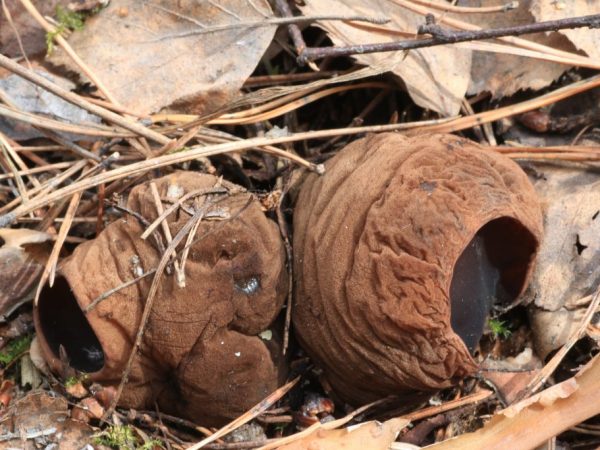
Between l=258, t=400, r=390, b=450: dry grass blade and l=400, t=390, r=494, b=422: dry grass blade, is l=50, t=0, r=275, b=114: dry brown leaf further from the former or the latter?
l=400, t=390, r=494, b=422: dry grass blade

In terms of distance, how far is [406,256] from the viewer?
7.36ft

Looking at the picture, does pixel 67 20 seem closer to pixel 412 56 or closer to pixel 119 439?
pixel 412 56

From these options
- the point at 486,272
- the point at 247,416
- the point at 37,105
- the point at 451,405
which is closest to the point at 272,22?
the point at 37,105

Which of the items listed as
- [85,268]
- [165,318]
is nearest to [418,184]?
[165,318]

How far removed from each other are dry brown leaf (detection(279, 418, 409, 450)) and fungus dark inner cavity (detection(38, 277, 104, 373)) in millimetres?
814

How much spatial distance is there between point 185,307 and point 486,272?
103 centimetres

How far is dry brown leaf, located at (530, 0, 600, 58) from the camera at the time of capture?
9.96 feet

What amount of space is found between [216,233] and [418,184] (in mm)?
666

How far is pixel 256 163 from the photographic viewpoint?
3.08 m

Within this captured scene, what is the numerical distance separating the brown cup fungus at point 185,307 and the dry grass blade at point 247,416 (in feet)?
0.11

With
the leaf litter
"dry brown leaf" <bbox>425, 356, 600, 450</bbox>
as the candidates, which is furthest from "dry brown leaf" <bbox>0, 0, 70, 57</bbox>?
"dry brown leaf" <bbox>425, 356, 600, 450</bbox>

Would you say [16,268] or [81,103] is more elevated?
[81,103]

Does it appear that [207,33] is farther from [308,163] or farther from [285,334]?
[285,334]

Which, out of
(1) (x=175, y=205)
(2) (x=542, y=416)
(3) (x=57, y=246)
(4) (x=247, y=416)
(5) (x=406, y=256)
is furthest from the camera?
(3) (x=57, y=246)
